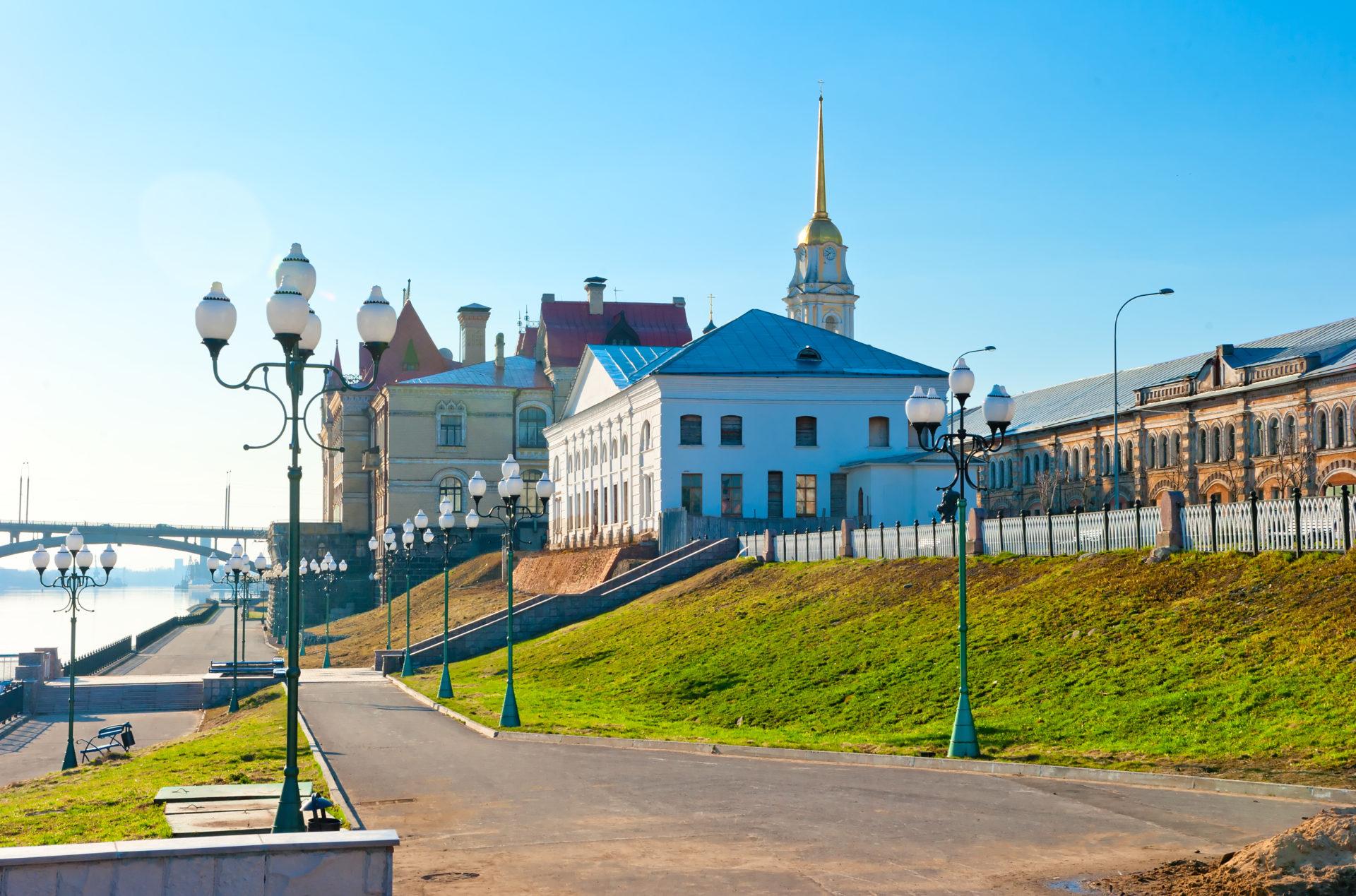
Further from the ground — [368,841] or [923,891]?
[368,841]

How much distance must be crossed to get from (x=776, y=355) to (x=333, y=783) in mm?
42327

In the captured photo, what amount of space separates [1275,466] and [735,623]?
131 ft

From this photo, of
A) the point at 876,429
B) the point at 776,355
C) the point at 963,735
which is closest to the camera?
the point at 963,735

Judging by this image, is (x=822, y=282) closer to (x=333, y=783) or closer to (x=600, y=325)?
(x=600, y=325)

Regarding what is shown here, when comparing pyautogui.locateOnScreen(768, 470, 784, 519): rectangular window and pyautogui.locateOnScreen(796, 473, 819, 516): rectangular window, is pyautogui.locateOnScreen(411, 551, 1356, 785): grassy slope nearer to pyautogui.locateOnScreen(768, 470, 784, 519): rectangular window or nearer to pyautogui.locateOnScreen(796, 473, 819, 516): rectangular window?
pyautogui.locateOnScreen(768, 470, 784, 519): rectangular window

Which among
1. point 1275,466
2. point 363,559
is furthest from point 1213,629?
point 363,559

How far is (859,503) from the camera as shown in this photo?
54750mm

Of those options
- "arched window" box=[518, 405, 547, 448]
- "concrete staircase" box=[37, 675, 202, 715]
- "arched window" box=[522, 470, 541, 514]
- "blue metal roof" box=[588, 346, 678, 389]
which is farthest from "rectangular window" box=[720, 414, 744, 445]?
"arched window" box=[518, 405, 547, 448]

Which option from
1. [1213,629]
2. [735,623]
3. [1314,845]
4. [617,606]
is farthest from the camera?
[617,606]

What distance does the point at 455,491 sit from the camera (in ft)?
281

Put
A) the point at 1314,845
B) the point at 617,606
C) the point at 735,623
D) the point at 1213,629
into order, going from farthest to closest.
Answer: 1. the point at 617,606
2. the point at 735,623
3. the point at 1213,629
4. the point at 1314,845

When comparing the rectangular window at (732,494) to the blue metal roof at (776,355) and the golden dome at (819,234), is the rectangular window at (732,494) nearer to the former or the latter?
the blue metal roof at (776,355)

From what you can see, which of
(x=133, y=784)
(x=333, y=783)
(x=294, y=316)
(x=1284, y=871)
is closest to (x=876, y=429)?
(x=133, y=784)

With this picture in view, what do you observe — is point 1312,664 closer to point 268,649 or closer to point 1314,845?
point 1314,845
